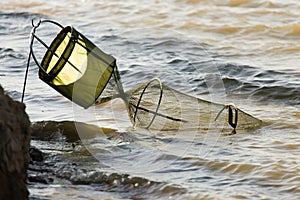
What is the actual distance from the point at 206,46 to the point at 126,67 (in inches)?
52.8

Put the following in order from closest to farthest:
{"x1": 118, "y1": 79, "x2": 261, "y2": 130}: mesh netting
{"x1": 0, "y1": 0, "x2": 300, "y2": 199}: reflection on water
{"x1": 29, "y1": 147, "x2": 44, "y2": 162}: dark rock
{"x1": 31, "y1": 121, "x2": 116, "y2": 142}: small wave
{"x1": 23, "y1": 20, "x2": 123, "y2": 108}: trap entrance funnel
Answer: {"x1": 0, "y1": 0, "x2": 300, "y2": 199}: reflection on water
{"x1": 29, "y1": 147, "x2": 44, "y2": 162}: dark rock
{"x1": 23, "y1": 20, "x2": 123, "y2": 108}: trap entrance funnel
{"x1": 118, "y1": 79, "x2": 261, "y2": 130}: mesh netting
{"x1": 31, "y1": 121, "x2": 116, "y2": 142}: small wave

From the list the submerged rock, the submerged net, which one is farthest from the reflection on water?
the submerged rock

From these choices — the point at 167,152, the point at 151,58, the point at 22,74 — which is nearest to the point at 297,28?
the point at 151,58

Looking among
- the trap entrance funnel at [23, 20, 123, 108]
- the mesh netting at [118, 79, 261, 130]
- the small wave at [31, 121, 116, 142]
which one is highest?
the trap entrance funnel at [23, 20, 123, 108]

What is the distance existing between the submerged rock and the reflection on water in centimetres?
60

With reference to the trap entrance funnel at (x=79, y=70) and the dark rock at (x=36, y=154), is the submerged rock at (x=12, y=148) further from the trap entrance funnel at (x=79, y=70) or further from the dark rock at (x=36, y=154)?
the trap entrance funnel at (x=79, y=70)

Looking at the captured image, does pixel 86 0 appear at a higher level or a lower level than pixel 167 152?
higher

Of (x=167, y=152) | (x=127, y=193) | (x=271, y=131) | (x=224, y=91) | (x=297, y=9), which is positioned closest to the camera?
(x=127, y=193)

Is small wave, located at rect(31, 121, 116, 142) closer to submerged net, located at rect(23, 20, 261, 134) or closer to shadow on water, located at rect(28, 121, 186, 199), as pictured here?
shadow on water, located at rect(28, 121, 186, 199)

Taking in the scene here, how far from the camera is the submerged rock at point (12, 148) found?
3535mm

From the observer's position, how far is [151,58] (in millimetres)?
8352

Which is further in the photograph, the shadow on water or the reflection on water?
the reflection on water

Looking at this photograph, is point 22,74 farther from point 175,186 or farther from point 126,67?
point 175,186

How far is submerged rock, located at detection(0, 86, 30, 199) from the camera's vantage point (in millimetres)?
3535
